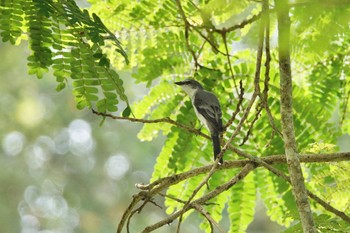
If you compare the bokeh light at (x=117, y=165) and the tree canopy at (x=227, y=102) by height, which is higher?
the tree canopy at (x=227, y=102)

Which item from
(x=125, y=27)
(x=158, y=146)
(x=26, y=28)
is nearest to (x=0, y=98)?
(x=158, y=146)

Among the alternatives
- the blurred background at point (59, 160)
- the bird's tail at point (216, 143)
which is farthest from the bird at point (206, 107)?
the blurred background at point (59, 160)

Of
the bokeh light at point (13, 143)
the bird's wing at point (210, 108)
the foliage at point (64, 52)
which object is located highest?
the bird's wing at point (210, 108)

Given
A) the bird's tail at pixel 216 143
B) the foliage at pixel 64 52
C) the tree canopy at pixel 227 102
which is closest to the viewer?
the foliage at pixel 64 52

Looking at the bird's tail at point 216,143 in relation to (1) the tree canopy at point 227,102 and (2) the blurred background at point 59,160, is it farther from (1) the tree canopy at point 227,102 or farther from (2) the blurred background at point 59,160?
(2) the blurred background at point 59,160

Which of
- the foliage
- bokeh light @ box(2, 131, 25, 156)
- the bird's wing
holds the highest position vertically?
the bird's wing

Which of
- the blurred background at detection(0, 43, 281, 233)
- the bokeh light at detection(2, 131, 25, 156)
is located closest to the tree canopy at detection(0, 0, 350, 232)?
the blurred background at detection(0, 43, 281, 233)

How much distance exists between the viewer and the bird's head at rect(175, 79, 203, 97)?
10.2 ft

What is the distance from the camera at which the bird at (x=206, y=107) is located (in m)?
2.97

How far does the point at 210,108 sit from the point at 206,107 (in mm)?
96

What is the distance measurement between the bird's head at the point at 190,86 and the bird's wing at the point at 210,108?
39 mm

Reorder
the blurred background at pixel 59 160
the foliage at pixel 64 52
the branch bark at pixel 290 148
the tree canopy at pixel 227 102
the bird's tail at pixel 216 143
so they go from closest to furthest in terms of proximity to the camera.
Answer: the branch bark at pixel 290 148, the foliage at pixel 64 52, the tree canopy at pixel 227 102, the bird's tail at pixel 216 143, the blurred background at pixel 59 160

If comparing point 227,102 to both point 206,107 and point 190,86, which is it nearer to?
point 190,86

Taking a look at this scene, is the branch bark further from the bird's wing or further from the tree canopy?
the bird's wing
